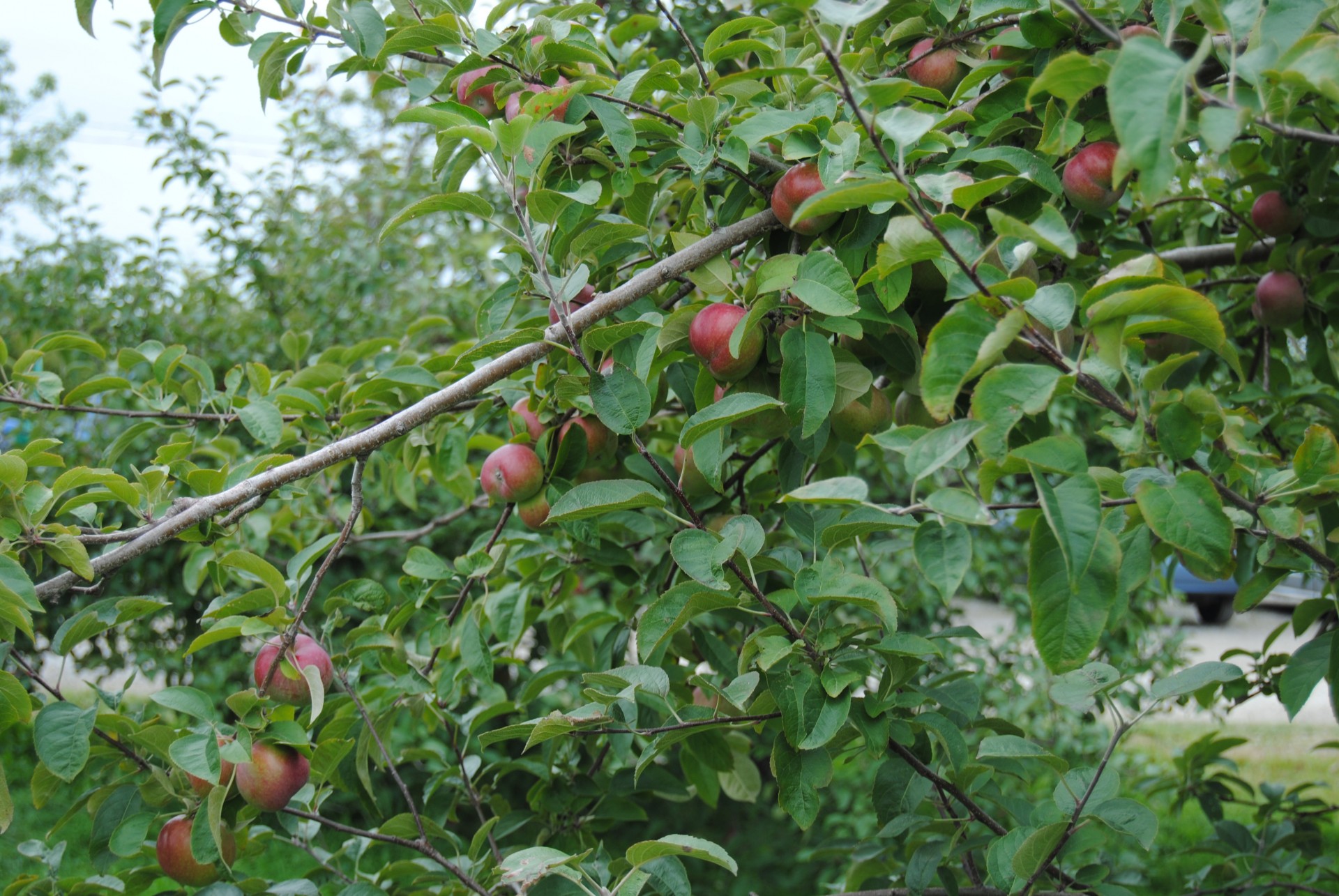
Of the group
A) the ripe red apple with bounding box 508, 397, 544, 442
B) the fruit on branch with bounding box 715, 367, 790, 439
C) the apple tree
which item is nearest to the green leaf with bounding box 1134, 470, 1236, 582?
the apple tree

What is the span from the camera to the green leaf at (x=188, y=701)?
108 cm

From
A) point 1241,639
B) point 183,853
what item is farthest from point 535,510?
point 1241,639

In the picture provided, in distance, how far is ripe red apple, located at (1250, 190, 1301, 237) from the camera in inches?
61.4

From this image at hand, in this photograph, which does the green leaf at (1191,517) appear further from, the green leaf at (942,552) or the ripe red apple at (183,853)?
the ripe red apple at (183,853)

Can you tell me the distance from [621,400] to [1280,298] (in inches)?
45.3

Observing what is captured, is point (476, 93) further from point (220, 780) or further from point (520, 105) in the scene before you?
point (220, 780)

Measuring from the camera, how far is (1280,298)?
1545 mm

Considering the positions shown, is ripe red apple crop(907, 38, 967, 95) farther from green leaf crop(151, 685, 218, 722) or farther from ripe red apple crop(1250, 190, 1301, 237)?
green leaf crop(151, 685, 218, 722)

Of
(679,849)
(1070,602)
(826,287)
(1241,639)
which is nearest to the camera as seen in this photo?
(1070,602)

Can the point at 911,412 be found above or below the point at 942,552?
below

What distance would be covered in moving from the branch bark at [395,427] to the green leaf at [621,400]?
69 millimetres

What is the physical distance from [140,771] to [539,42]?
105 centimetres

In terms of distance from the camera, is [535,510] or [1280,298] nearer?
[535,510]

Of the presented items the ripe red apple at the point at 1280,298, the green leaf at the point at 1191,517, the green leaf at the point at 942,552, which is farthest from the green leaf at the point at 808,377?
the ripe red apple at the point at 1280,298
